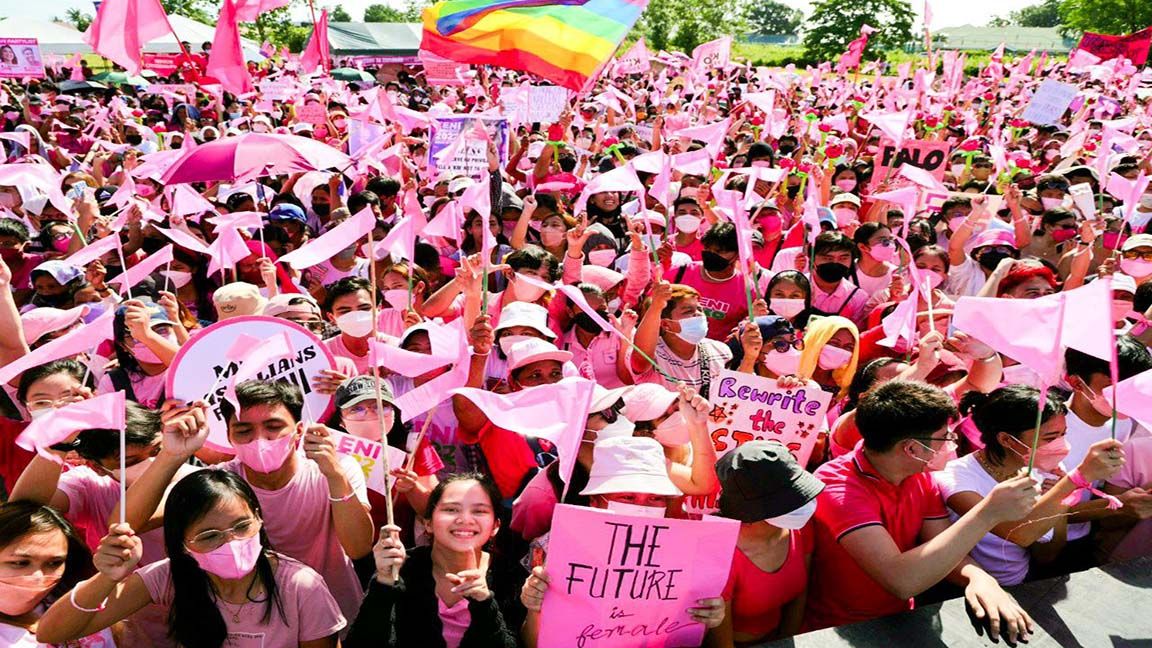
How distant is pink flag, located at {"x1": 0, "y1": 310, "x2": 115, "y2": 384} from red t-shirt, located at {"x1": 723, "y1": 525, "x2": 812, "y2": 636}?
235 cm

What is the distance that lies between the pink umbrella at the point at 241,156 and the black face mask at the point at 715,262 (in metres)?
2.25

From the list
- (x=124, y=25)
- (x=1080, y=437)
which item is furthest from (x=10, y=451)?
(x=124, y=25)

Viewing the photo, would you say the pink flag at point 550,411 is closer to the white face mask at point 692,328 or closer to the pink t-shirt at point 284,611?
the pink t-shirt at point 284,611

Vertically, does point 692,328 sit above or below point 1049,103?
below

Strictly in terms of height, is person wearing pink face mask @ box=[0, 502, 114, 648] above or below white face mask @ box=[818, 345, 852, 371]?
below

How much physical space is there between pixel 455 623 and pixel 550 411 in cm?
69

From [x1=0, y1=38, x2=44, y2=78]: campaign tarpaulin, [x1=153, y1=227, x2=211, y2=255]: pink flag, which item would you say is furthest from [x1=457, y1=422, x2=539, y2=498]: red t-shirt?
[x1=0, y1=38, x2=44, y2=78]: campaign tarpaulin

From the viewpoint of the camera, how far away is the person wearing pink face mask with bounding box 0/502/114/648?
2096mm

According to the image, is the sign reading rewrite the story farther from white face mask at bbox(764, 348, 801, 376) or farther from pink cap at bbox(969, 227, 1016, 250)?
pink cap at bbox(969, 227, 1016, 250)

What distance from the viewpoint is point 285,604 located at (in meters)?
2.29

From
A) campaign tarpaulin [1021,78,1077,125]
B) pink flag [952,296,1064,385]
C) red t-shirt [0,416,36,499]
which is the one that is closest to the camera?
pink flag [952,296,1064,385]

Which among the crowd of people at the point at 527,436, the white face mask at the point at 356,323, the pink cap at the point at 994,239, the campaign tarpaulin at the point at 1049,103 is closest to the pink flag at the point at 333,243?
the crowd of people at the point at 527,436

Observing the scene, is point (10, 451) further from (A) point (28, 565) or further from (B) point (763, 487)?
(B) point (763, 487)

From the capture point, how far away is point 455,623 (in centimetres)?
235
